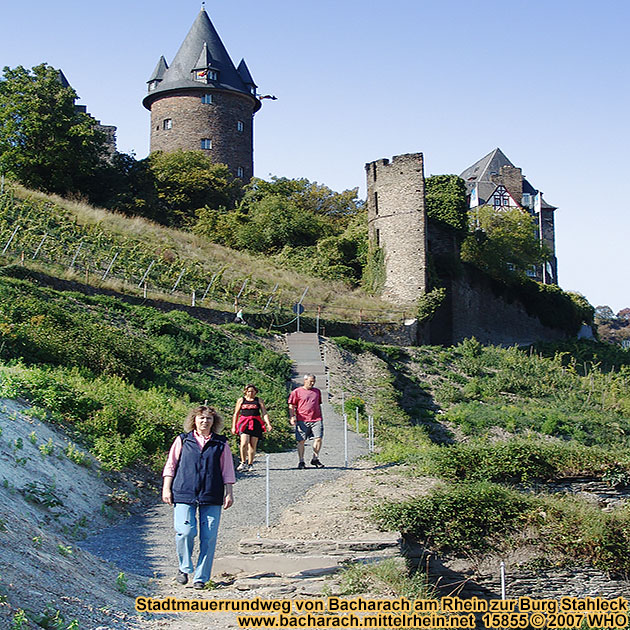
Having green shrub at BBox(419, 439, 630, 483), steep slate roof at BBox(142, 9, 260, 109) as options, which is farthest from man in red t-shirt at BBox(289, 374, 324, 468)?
steep slate roof at BBox(142, 9, 260, 109)

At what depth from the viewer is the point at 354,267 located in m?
40.7

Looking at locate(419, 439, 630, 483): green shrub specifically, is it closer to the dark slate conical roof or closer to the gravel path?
the gravel path

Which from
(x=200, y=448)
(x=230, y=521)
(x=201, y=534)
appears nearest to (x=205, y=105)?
(x=230, y=521)

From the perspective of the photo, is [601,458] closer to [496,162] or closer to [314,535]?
[314,535]

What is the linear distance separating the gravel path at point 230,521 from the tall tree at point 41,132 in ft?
100

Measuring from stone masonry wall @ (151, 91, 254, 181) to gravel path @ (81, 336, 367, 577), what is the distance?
38.9m

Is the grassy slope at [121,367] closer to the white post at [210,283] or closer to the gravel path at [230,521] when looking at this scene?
the gravel path at [230,521]

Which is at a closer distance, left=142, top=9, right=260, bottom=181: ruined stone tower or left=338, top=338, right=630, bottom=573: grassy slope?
left=338, top=338, right=630, bottom=573: grassy slope

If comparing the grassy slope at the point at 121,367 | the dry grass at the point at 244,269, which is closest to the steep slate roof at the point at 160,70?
the dry grass at the point at 244,269

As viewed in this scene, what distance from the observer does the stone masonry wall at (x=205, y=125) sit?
5147 centimetres

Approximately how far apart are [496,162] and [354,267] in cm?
4062

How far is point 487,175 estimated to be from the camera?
2977 inches

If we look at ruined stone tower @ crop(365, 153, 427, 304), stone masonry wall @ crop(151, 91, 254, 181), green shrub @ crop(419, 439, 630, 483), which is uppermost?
stone masonry wall @ crop(151, 91, 254, 181)

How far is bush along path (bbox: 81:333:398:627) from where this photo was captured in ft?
25.4
